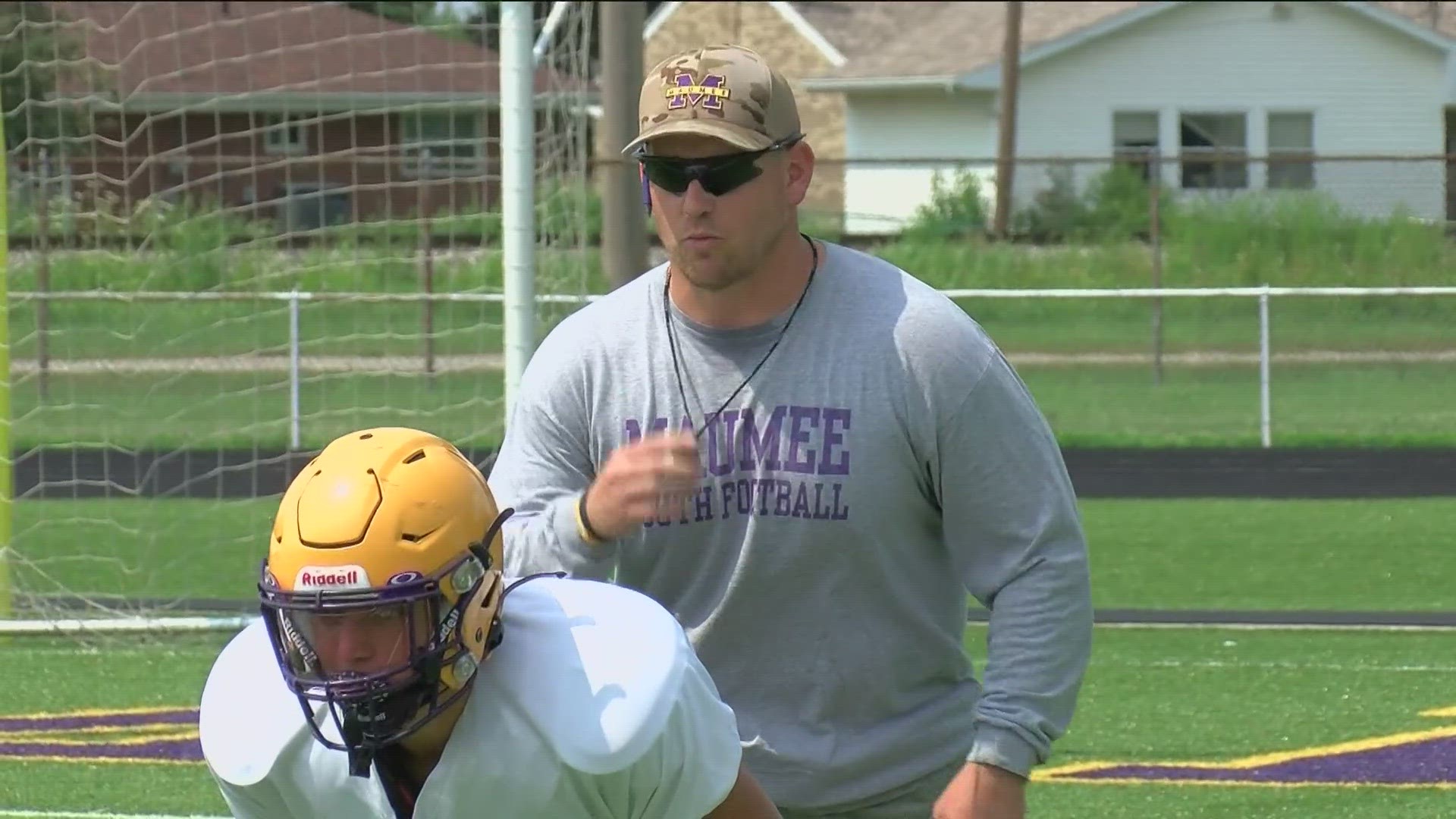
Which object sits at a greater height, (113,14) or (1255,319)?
(113,14)

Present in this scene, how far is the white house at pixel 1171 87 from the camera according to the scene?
107 ft

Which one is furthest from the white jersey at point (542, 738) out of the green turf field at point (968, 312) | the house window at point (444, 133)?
the green turf field at point (968, 312)

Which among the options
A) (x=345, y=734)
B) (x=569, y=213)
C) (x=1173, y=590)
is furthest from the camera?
(x=1173, y=590)

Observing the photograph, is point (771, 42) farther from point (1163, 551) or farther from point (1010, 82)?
point (1163, 551)

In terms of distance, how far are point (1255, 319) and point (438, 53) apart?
9586 mm

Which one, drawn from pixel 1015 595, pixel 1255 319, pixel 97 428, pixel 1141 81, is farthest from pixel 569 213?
pixel 1141 81

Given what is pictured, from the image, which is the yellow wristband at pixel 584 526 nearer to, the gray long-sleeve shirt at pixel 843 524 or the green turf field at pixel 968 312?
the gray long-sleeve shirt at pixel 843 524

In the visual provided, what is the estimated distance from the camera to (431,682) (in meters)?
2.52

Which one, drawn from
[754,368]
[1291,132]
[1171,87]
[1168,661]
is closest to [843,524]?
[754,368]

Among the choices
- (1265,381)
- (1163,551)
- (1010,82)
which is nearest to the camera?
(1163,551)

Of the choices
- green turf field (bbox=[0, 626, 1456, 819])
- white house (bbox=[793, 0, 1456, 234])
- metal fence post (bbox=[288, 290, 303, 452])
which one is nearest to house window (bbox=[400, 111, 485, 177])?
metal fence post (bbox=[288, 290, 303, 452])

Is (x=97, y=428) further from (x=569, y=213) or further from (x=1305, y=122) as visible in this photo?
(x=1305, y=122)

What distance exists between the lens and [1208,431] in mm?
16812

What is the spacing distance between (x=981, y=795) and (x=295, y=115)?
14.4m
